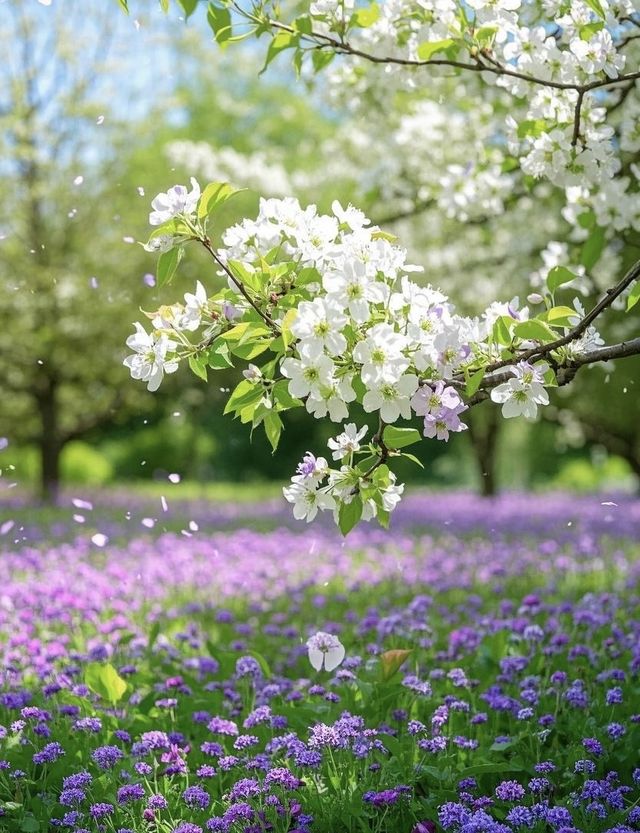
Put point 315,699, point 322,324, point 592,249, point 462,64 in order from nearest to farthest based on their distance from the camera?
point 322,324, point 462,64, point 315,699, point 592,249

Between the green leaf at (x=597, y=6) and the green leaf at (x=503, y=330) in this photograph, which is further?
the green leaf at (x=597, y=6)

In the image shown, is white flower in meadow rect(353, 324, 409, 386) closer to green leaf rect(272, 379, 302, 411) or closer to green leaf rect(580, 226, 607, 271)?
green leaf rect(272, 379, 302, 411)

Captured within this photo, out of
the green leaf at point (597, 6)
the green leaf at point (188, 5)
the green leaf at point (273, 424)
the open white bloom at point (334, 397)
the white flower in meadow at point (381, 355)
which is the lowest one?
the green leaf at point (273, 424)

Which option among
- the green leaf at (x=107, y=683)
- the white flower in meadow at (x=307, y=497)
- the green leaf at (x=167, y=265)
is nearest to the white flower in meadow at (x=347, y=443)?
the white flower in meadow at (x=307, y=497)

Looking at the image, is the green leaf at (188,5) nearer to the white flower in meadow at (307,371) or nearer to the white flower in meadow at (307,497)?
the white flower in meadow at (307,371)

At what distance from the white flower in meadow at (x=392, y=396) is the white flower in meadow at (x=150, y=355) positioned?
0.75 metres

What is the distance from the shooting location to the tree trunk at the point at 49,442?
62.6ft

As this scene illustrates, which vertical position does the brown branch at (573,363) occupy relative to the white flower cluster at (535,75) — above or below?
below

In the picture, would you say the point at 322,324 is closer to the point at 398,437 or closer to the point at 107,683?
the point at 398,437

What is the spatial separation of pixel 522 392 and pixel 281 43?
203 centimetres

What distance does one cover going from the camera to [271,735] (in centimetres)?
436

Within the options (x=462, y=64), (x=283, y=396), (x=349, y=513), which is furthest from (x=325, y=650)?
(x=462, y=64)

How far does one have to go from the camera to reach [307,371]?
3154 millimetres

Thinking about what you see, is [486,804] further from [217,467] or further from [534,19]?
[217,467]
